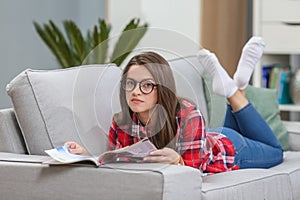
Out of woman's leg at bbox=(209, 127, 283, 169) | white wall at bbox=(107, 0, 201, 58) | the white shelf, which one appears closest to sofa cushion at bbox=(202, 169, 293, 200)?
woman's leg at bbox=(209, 127, 283, 169)

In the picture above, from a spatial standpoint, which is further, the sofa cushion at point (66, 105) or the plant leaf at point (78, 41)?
the plant leaf at point (78, 41)

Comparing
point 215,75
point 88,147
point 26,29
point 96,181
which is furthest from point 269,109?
point 26,29

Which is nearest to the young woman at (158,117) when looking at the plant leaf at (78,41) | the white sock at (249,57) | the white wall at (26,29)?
the white sock at (249,57)

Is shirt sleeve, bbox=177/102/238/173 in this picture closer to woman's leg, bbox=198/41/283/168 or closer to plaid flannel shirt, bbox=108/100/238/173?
plaid flannel shirt, bbox=108/100/238/173

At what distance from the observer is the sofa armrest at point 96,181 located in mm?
1767

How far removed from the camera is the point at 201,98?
1989 mm

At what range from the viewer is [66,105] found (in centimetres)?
215

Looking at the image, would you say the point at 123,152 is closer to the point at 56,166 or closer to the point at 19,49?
the point at 56,166

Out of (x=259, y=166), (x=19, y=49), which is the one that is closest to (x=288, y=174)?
(x=259, y=166)

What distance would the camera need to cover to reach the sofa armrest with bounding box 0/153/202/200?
1767 millimetres

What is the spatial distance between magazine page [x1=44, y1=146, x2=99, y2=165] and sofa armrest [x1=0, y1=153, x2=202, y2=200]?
2 centimetres

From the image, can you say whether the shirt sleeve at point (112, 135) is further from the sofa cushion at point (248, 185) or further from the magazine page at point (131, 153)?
the sofa cushion at point (248, 185)

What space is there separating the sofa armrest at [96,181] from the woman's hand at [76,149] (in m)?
0.09

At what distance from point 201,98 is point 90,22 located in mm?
2591
